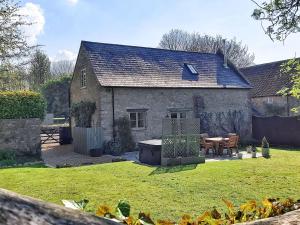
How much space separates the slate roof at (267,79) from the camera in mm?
29830

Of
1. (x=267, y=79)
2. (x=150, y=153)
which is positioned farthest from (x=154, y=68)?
(x=267, y=79)

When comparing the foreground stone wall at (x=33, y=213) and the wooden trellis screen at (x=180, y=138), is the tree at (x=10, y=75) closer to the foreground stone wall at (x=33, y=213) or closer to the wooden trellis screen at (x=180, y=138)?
the wooden trellis screen at (x=180, y=138)

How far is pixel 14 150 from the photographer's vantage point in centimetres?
1836

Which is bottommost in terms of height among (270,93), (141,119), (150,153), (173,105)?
(150,153)

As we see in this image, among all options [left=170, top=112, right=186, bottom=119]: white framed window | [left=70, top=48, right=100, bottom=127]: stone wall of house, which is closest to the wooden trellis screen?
[left=70, top=48, right=100, bottom=127]: stone wall of house

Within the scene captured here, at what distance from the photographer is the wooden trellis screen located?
15.2 metres

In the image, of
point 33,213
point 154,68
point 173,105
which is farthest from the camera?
point 154,68

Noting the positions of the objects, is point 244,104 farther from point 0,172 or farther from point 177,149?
point 0,172

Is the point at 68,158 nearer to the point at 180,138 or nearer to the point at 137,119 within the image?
the point at 137,119

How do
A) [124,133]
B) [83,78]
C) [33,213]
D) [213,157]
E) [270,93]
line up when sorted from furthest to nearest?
[270,93], [83,78], [124,133], [213,157], [33,213]

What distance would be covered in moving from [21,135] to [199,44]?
43601 mm

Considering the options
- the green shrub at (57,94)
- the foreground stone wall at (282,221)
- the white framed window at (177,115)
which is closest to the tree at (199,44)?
the green shrub at (57,94)

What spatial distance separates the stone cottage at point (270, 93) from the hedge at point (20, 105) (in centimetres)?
1939

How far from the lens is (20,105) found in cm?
1858
